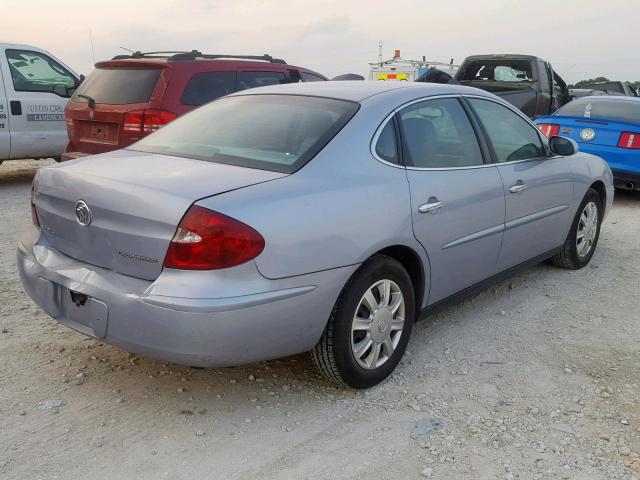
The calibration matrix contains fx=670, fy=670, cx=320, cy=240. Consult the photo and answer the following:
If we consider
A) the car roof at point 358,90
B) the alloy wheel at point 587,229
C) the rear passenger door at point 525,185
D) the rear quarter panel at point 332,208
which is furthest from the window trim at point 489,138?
the rear quarter panel at point 332,208

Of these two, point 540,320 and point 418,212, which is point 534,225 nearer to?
point 540,320

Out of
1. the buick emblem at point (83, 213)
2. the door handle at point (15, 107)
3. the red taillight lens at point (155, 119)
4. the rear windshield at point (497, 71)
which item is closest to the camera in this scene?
the buick emblem at point (83, 213)

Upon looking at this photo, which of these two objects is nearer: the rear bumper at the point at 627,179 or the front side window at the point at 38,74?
the rear bumper at the point at 627,179

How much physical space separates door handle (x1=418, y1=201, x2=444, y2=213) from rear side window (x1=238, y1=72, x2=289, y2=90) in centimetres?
409

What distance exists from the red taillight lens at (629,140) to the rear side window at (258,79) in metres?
4.00

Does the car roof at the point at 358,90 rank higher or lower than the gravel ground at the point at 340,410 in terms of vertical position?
higher

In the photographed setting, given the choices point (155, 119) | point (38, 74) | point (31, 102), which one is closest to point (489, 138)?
point (155, 119)

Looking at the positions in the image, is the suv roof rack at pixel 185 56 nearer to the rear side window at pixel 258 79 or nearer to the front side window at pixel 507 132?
the rear side window at pixel 258 79

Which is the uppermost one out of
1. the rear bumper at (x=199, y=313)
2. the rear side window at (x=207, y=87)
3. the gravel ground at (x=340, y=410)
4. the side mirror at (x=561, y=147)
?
the rear side window at (x=207, y=87)

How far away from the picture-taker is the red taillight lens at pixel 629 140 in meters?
7.80

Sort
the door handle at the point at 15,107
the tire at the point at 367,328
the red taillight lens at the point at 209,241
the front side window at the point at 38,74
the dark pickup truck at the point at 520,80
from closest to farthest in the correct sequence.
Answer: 1. the red taillight lens at the point at 209,241
2. the tire at the point at 367,328
3. the door handle at the point at 15,107
4. the front side window at the point at 38,74
5. the dark pickup truck at the point at 520,80

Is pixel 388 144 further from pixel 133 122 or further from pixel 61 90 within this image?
pixel 61 90

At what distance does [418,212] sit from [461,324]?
1.16 metres

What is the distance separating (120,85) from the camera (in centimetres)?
661
